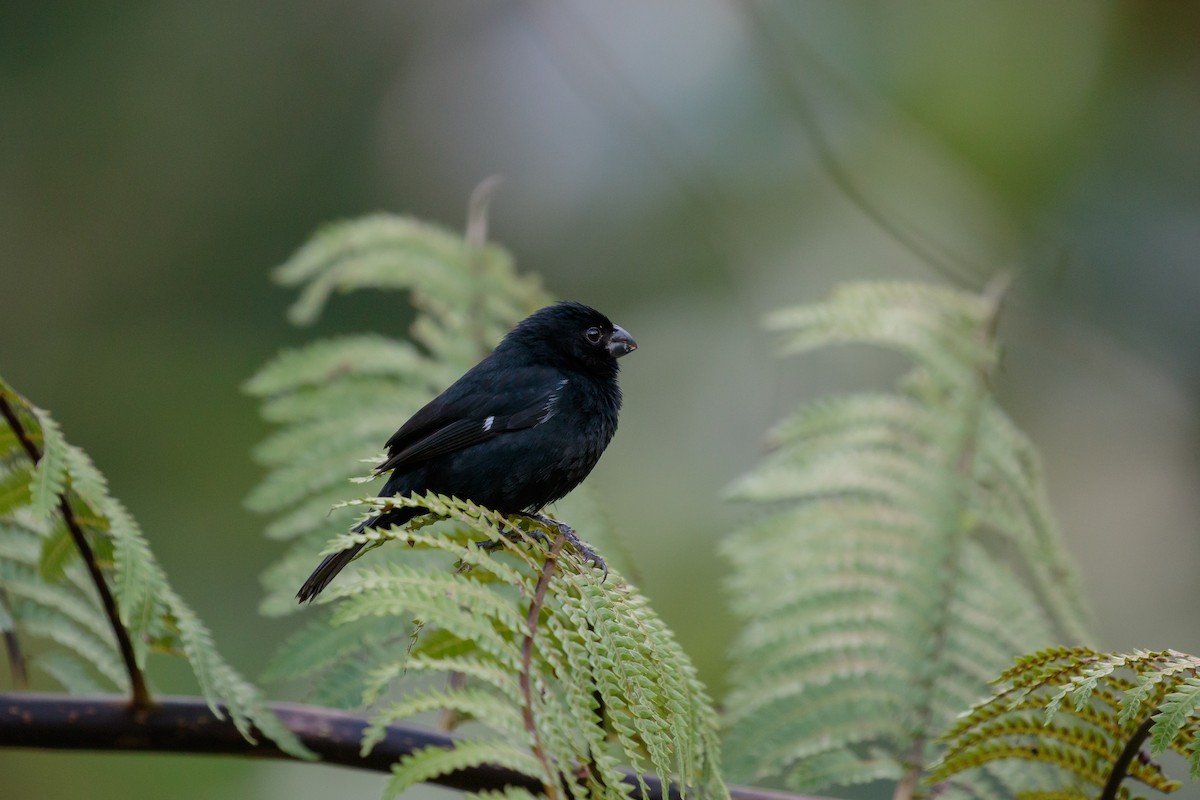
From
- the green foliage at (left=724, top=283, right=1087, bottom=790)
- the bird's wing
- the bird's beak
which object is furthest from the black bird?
the green foliage at (left=724, top=283, right=1087, bottom=790)

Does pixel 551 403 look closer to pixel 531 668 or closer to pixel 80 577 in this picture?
pixel 80 577

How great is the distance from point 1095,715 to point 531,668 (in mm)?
984

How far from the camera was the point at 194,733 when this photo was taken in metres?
1.89

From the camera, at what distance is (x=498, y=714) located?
4.43 feet

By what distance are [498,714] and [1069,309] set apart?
16.1 feet

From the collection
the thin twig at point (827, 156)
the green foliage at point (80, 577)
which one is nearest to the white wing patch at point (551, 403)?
the green foliage at point (80, 577)

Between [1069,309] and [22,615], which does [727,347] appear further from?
[22,615]

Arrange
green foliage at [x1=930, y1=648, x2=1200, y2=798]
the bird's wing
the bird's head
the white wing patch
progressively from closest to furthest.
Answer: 1. green foliage at [x1=930, y1=648, x2=1200, y2=798]
2. the bird's wing
3. the white wing patch
4. the bird's head

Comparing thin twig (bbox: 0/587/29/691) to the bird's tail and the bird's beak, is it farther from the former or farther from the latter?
the bird's beak

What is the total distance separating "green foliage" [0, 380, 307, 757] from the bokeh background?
1913 mm

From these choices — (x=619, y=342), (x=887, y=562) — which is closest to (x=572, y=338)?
(x=619, y=342)

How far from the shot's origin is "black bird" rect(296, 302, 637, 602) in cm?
288

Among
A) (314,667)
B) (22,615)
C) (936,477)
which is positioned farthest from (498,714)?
(936,477)

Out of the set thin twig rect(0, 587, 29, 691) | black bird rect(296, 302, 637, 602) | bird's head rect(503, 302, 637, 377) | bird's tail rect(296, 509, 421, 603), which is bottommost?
thin twig rect(0, 587, 29, 691)
